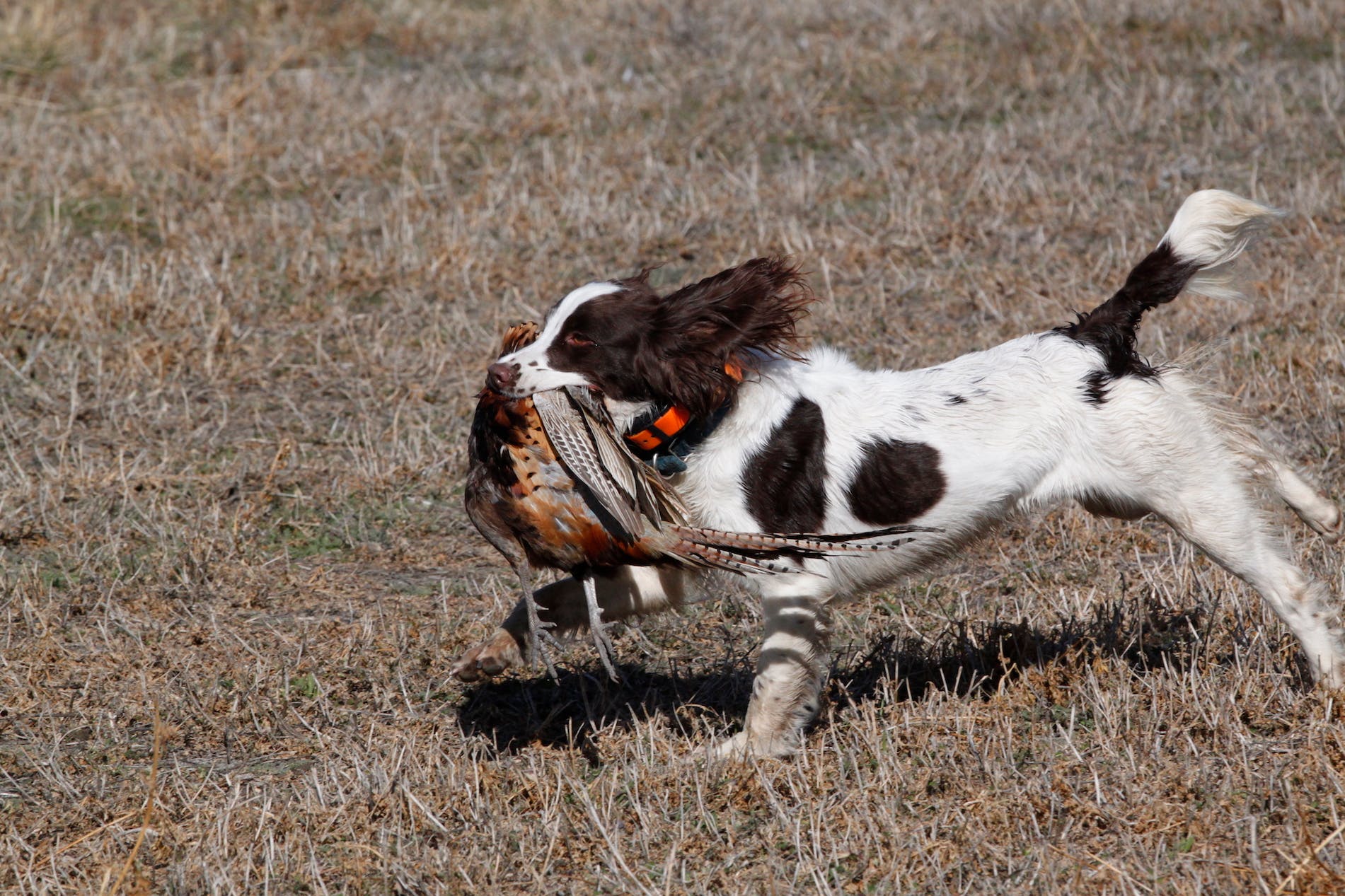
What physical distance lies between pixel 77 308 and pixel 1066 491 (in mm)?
4313

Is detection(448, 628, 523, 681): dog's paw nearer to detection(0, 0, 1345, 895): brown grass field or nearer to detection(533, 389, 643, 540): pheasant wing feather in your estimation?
detection(0, 0, 1345, 895): brown grass field

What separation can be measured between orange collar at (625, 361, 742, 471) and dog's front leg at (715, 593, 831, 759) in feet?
1.41

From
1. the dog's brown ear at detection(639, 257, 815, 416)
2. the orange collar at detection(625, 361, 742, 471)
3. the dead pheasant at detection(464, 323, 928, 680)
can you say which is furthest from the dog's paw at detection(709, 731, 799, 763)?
the dog's brown ear at detection(639, 257, 815, 416)

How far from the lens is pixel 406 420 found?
219 inches

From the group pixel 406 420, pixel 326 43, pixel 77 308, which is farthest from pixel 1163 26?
pixel 77 308

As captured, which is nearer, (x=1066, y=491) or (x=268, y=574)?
(x=1066, y=491)

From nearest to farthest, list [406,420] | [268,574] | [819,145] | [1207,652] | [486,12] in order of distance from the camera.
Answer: [1207,652], [268,574], [406,420], [819,145], [486,12]

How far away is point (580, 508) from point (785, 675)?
0.72 metres

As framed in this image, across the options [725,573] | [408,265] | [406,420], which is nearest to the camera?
[725,573]

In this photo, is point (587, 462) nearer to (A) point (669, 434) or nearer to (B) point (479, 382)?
(A) point (669, 434)

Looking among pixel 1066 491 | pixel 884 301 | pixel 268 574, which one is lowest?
pixel 268 574

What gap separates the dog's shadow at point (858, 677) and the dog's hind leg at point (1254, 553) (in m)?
0.26

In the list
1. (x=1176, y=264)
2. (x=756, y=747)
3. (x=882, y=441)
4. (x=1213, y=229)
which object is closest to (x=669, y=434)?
(x=882, y=441)

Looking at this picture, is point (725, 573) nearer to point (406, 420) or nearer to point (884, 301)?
point (406, 420)
